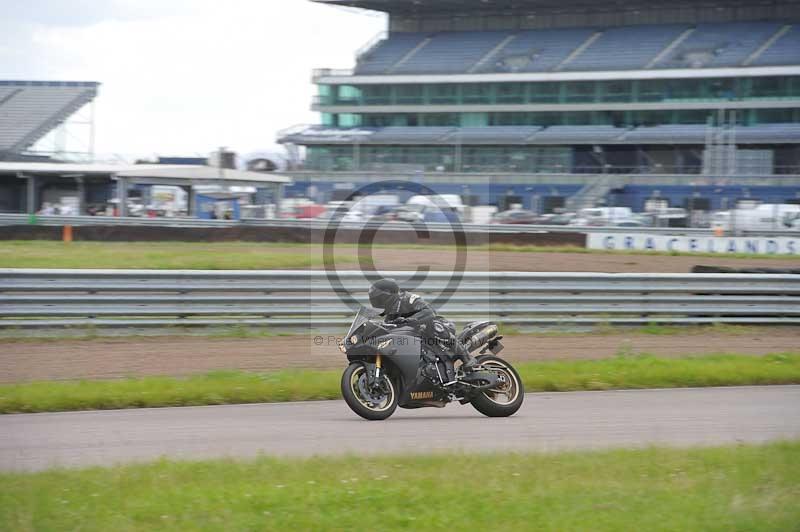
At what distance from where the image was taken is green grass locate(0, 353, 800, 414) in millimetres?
9641

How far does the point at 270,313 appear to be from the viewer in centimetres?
1452

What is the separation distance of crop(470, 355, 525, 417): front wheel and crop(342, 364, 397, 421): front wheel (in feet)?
2.81

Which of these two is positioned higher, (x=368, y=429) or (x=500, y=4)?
(x=500, y=4)

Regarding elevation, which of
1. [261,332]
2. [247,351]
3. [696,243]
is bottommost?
[247,351]

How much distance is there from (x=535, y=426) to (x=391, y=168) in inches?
2096

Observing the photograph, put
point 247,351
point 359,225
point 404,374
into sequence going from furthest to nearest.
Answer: point 359,225
point 247,351
point 404,374

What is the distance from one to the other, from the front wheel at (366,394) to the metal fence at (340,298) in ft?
19.1

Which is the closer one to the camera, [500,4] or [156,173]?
[156,173]

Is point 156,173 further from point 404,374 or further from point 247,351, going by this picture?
point 404,374

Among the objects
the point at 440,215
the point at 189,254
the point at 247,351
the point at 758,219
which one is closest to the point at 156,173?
the point at 440,215

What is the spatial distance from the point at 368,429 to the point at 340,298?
638 centimetres

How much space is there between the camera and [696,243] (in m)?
32.3

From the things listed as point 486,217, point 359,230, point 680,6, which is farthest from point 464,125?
point 359,230

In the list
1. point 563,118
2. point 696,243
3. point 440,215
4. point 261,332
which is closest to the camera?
point 261,332
